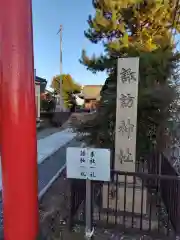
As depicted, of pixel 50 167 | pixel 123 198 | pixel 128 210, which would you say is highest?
pixel 123 198

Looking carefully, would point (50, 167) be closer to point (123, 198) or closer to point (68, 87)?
point (123, 198)

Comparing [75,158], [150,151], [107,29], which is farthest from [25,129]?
[107,29]

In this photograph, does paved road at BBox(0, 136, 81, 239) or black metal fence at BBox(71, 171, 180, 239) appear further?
paved road at BBox(0, 136, 81, 239)

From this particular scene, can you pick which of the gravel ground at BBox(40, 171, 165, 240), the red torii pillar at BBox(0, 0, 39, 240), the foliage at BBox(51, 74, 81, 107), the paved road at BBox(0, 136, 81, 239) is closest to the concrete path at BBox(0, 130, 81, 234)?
the paved road at BBox(0, 136, 81, 239)

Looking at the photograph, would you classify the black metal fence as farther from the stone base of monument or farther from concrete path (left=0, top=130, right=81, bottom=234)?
concrete path (left=0, top=130, right=81, bottom=234)

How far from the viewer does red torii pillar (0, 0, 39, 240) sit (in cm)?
216

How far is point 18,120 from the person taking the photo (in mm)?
2236

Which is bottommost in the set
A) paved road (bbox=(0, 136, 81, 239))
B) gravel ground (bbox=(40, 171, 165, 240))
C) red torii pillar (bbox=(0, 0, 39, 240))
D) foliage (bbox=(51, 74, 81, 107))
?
paved road (bbox=(0, 136, 81, 239))

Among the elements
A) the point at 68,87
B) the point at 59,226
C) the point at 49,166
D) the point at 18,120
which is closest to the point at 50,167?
the point at 49,166

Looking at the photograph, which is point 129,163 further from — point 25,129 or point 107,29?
point 107,29

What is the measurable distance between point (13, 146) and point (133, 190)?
160cm

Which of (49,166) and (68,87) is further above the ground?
(68,87)

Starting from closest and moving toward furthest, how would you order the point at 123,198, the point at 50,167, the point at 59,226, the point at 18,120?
the point at 18,120
the point at 59,226
the point at 123,198
the point at 50,167

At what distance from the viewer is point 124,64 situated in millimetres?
3123
